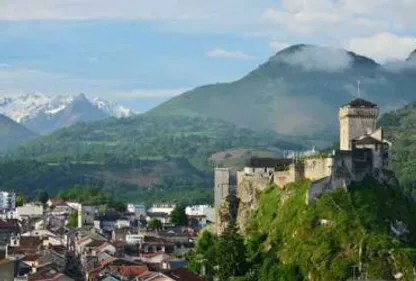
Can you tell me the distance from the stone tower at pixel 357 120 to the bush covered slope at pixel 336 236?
4.79 m

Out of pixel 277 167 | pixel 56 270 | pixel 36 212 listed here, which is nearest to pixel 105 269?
pixel 56 270

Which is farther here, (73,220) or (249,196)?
(73,220)

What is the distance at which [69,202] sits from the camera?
465 ft

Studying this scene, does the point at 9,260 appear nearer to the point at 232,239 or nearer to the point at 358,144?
the point at 232,239

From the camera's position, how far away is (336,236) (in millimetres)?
75188

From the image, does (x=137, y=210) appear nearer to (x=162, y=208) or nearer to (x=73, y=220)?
(x=162, y=208)

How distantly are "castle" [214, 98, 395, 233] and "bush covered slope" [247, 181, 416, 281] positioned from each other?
884 millimetres

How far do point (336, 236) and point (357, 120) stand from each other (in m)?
12.0

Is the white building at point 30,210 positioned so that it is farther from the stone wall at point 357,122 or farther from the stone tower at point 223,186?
the stone wall at point 357,122

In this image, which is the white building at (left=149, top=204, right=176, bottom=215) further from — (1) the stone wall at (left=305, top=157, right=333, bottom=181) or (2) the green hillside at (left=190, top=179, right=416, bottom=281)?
(1) the stone wall at (left=305, top=157, right=333, bottom=181)

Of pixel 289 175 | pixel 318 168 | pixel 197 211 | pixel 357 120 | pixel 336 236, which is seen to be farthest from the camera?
pixel 197 211

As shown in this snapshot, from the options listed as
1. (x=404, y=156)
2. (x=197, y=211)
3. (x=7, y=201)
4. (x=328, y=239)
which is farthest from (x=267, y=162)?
(x=404, y=156)

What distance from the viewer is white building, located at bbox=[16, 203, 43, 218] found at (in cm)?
13400

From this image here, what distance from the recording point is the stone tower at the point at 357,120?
8400cm
